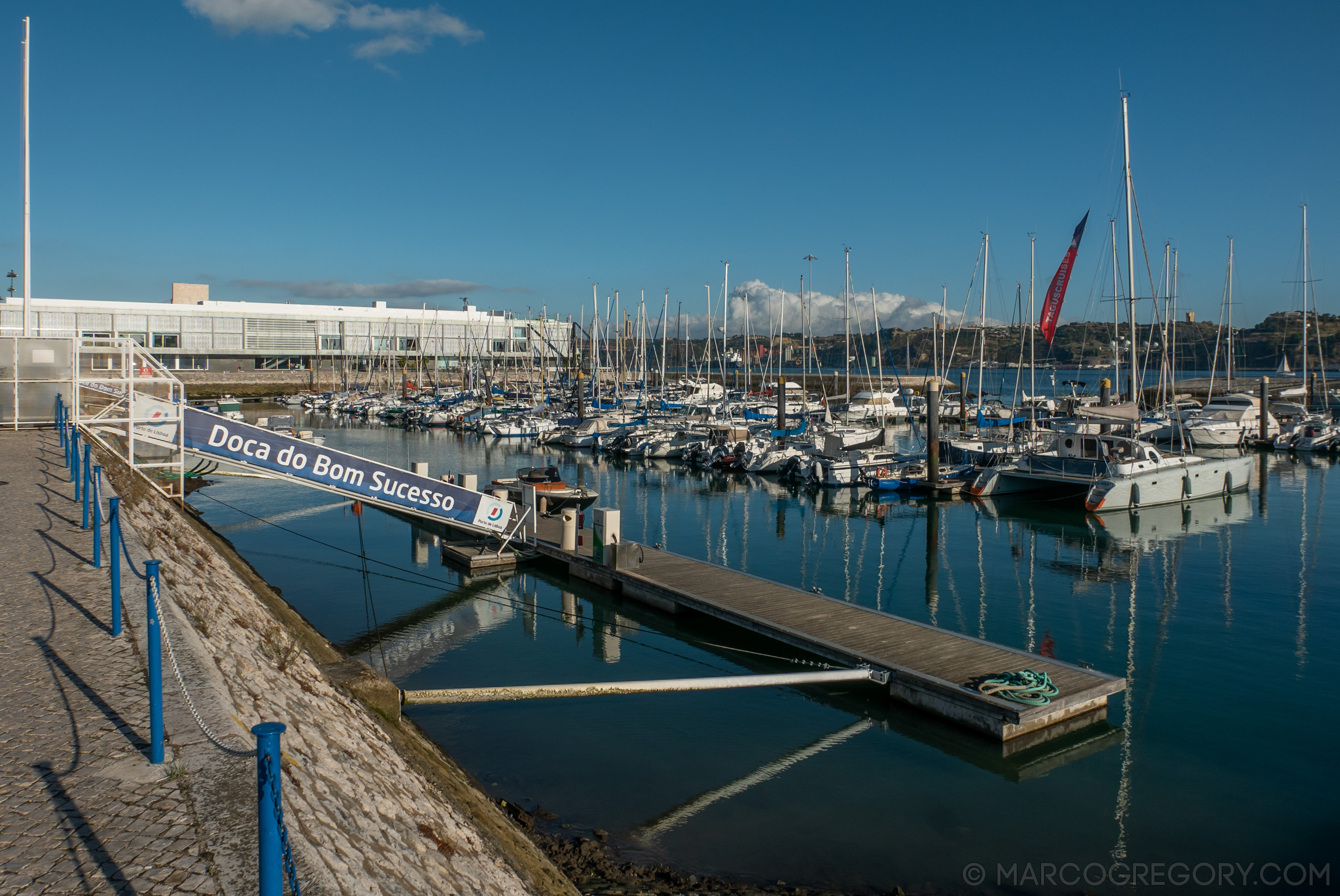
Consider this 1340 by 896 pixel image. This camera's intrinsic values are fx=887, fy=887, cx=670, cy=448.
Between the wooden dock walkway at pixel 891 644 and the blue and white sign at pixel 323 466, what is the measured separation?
163 inches

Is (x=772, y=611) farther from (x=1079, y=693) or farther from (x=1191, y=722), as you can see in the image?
(x=1191, y=722)

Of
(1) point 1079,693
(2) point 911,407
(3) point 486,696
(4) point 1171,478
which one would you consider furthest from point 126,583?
(2) point 911,407

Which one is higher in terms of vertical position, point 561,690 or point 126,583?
point 126,583

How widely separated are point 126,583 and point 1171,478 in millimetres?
39282

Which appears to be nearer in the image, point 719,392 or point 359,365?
point 719,392

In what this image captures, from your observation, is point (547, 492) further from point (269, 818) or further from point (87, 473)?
point (269, 818)

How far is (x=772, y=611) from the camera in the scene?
1852 centimetres

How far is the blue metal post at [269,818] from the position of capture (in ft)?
14.2

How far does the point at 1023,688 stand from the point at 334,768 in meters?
10.5

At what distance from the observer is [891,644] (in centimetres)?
1636

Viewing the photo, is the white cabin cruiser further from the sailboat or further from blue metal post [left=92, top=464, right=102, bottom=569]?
blue metal post [left=92, top=464, right=102, bottom=569]

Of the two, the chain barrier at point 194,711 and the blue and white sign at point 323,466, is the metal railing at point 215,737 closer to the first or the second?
the chain barrier at point 194,711

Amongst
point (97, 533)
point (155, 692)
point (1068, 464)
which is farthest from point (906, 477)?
point (155, 692)

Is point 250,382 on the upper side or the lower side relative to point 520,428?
upper
